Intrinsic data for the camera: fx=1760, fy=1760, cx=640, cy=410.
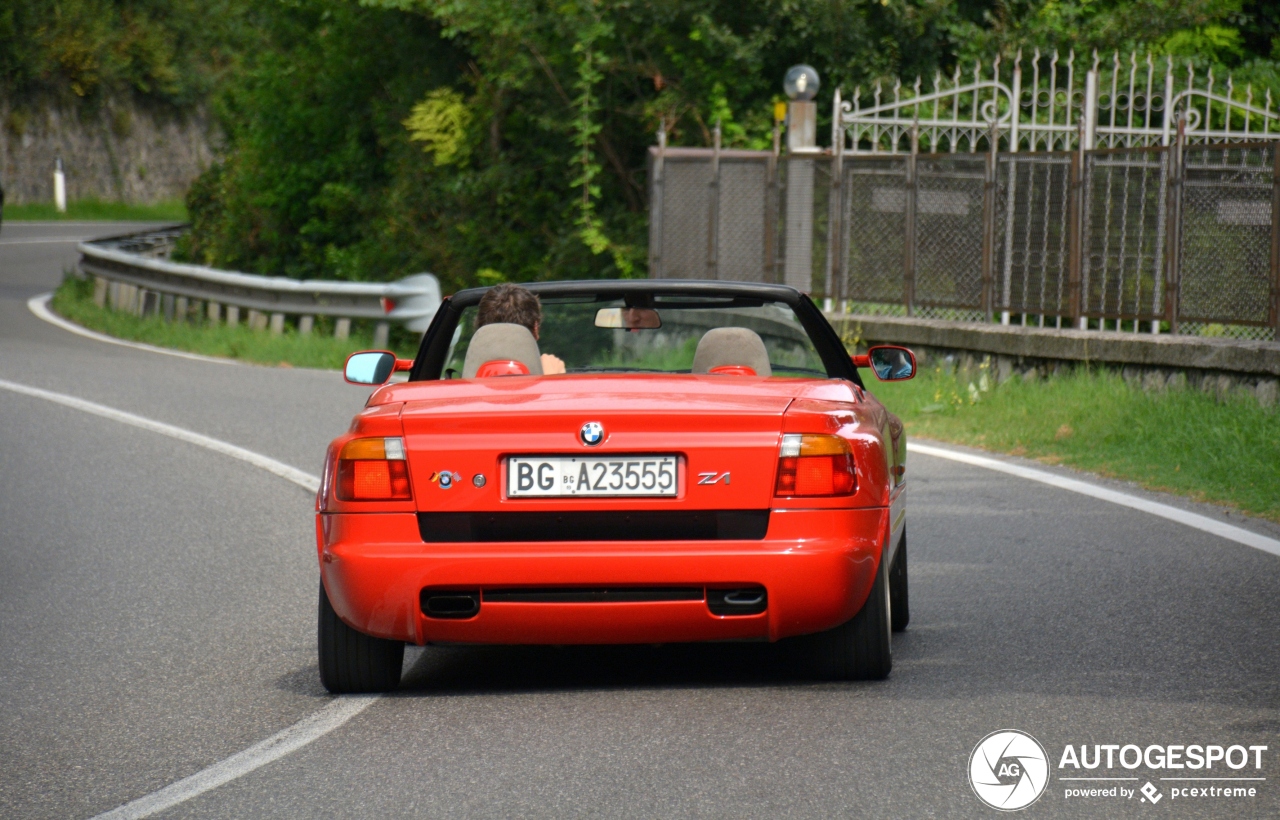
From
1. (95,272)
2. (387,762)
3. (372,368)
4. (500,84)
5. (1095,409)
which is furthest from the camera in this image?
(95,272)

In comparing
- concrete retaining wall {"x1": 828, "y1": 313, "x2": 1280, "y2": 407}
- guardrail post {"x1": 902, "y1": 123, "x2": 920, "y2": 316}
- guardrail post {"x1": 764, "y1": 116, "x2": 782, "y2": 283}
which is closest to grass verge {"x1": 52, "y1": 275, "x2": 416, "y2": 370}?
guardrail post {"x1": 764, "y1": 116, "x2": 782, "y2": 283}

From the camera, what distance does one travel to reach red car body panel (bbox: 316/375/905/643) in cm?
482

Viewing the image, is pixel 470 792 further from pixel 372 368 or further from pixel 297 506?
pixel 297 506

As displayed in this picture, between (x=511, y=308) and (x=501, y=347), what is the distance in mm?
149

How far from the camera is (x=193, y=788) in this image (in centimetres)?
431

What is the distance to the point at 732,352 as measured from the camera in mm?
5730

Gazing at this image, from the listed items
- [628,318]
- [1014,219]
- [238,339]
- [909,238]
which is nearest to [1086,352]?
[1014,219]

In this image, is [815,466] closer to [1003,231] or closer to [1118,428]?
[1118,428]

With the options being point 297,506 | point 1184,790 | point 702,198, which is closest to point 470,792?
point 1184,790

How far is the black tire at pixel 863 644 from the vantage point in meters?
5.18

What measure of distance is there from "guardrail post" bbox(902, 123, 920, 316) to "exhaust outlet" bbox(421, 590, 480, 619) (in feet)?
37.6

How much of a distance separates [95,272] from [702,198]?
11.1 metres

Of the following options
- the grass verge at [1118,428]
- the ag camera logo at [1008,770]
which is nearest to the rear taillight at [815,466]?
the ag camera logo at [1008,770]

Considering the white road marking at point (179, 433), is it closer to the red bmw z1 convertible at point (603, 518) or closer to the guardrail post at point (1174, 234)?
the red bmw z1 convertible at point (603, 518)
